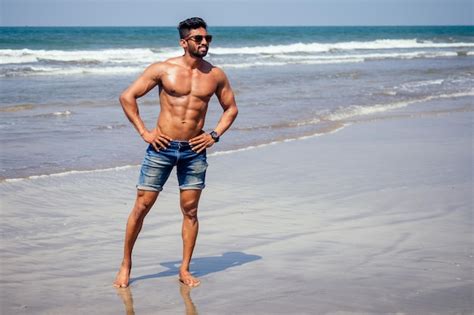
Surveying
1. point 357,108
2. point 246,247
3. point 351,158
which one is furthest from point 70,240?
point 357,108

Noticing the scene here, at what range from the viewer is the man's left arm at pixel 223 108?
15.6 ft

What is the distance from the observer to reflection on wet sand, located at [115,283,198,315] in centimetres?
437

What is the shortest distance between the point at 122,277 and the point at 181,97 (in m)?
1.26

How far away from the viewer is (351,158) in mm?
9469

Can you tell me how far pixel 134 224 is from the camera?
A: 4.83m

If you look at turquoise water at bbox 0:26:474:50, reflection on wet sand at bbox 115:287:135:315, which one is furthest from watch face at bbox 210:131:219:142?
turquoise water at bbox 0:26:474:50

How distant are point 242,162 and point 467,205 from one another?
315 centimetres

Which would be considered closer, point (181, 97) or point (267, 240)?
point (181, 97)

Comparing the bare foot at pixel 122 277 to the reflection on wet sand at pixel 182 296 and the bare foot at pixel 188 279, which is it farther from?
the bare foot at pixel 188 279

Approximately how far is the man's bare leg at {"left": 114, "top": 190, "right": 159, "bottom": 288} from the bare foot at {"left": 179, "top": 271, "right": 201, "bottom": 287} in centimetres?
35

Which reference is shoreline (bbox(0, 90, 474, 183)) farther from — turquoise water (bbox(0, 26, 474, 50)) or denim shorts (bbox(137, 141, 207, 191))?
turquoise water (bbox(0, 26, 474, 50))

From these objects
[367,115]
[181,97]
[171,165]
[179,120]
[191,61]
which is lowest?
[367,115]

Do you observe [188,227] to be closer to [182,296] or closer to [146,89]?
[182,296]

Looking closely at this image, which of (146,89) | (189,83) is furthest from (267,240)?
(146,89)
